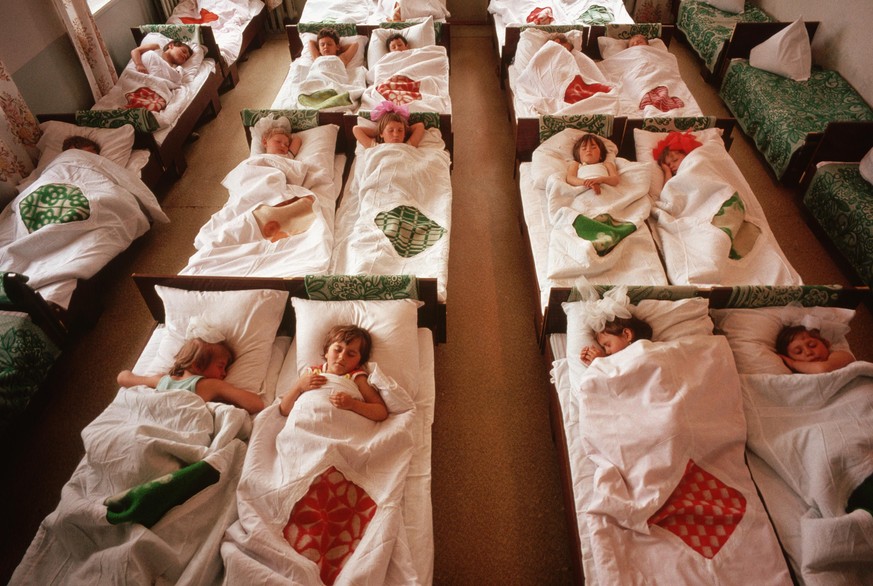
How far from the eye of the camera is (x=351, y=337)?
166 centimetres

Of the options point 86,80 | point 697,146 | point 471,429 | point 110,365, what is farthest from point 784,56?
point 86,80

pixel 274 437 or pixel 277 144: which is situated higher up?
pixel 277 144

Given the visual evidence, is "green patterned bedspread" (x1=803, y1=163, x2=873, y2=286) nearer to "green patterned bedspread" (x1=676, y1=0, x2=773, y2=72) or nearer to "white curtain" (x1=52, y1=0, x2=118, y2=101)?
"green patterned bedspread" (x1=676, y1=0, x2=773, y2=72)

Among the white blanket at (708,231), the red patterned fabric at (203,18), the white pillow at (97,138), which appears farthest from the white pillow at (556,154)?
the red patterned fabric at (203,18)

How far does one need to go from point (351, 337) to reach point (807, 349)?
1.47 metres

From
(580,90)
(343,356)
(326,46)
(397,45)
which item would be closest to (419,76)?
(397,45)

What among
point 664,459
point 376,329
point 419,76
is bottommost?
point 664,459

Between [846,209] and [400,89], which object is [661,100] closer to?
[846,209]

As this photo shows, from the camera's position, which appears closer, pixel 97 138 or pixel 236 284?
pixel 236 284

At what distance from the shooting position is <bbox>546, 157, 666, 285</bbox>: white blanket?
1966mm

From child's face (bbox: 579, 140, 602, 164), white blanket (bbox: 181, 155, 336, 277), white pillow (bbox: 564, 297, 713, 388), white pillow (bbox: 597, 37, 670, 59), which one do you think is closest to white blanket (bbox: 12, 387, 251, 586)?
white blanket (bbox: 181, 155, 336, 277)

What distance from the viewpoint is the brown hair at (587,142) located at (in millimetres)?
2463

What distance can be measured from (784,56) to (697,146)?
1.40 meters

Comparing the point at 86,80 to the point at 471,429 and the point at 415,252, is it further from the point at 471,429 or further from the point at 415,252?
the point at 471,429
